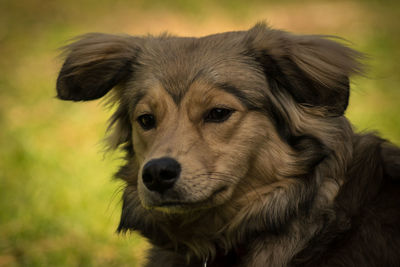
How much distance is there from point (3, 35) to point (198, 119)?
10.7m

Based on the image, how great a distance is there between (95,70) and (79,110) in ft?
17.8

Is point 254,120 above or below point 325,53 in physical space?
below

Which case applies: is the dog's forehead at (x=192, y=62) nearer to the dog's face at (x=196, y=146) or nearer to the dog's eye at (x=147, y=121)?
the dog's face at (x=196, y=146)

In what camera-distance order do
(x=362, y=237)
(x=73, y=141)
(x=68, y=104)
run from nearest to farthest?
1. (x=362, y=237)
2. (x=73, y=141)
3. (x=68, y=104)

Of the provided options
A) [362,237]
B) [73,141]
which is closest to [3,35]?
[73,141]

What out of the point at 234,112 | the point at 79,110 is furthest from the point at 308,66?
the point at 79,110

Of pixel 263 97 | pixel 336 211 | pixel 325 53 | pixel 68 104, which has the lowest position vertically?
pixel 68 104

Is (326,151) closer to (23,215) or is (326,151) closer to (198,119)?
(198,119)

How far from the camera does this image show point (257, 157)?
3.46 m

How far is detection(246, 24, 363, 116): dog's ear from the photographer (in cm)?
334

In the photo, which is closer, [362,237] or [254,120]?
[362,237]

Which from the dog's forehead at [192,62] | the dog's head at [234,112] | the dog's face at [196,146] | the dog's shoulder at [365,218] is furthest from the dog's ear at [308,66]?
the dog's shoulder at [365,218]

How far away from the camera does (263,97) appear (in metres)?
3.47

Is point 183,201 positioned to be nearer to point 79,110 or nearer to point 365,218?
point 365,218
